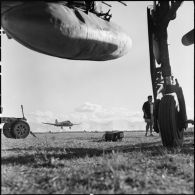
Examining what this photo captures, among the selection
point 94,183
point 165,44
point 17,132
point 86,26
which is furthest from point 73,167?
point 17,132

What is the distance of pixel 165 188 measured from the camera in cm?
342

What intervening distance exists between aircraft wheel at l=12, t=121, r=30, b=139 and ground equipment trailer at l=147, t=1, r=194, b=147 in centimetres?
1055

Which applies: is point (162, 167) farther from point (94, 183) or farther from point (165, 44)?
point (165, 44)

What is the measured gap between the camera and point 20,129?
1656cm

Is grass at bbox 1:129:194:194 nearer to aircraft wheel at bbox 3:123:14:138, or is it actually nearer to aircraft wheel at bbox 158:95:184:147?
aircraft wheel at bbox 158:95:184:147

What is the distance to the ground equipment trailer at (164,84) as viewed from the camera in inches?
244

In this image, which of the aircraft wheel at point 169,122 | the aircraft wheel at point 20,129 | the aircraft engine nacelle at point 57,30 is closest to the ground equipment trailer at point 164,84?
the aircraft wheel at point 169,122

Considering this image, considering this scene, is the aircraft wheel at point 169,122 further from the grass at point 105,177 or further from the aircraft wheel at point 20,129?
the aircraft wheel at point 20,129

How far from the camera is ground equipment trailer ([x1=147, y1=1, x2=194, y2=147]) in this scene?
6.19 m

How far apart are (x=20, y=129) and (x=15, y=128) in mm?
238

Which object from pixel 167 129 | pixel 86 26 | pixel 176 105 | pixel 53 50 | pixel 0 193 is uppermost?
pixel 86 26

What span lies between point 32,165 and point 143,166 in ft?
5.32

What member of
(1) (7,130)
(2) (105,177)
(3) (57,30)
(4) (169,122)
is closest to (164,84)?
(4) (169,122)

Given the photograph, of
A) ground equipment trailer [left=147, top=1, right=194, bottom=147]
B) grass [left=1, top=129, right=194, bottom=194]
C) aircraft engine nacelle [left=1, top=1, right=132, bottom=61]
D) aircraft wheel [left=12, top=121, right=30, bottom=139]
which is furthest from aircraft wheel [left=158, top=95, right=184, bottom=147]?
aircraft wheel [left=12, top=121, right=30, bottom=139]
